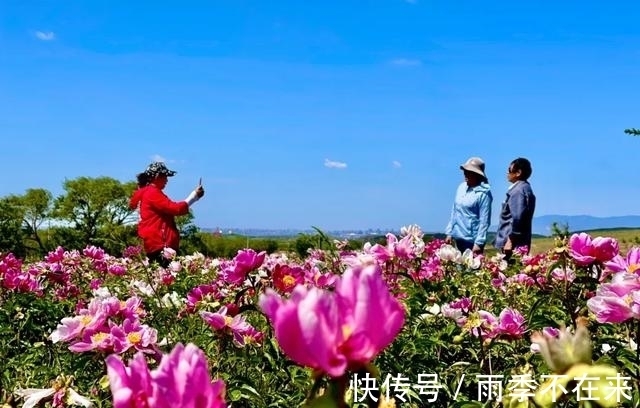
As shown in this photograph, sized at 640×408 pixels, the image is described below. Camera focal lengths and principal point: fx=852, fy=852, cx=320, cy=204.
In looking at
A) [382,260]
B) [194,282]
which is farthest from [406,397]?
[194,282]

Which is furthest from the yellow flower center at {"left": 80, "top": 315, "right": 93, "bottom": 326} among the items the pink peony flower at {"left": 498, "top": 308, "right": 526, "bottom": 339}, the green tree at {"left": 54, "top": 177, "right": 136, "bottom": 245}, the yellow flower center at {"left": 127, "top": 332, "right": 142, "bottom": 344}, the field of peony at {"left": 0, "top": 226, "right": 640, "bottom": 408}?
the green tree at {"left": 54, "top": 177, "right": 136, "bottom": 245}

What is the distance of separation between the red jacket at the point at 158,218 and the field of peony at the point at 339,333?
2599 millimetres

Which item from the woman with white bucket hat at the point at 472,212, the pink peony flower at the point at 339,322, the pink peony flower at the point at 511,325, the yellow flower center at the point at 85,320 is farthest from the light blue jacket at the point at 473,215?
the pink peony flower at the point at 339,322

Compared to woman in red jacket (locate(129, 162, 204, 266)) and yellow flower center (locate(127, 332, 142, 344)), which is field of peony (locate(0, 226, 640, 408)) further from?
woman in red jacket (locate(129, 162, 204, 266))

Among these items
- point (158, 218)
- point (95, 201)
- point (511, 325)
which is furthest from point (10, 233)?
point (511, 325)

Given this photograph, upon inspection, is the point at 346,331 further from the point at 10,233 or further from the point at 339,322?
the point at 10,233

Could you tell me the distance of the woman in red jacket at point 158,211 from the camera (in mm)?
8953

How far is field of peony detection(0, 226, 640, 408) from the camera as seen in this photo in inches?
31.7

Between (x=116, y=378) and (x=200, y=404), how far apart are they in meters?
0.10

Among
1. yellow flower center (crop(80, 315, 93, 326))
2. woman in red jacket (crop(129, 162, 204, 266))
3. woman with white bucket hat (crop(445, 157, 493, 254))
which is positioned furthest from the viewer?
woman in red jacket (crop(129, 162, 204, 266))

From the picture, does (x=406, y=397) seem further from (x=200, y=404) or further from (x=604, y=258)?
(x=200, y=404)

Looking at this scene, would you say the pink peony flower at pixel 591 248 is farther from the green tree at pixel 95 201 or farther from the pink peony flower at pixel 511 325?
the green tree at pixel 95 201

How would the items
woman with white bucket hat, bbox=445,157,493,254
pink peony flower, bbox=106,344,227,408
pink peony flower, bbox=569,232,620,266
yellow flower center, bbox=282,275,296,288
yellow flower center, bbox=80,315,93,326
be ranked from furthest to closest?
woman with white bucket hat, bbox=445,157,493,254 < yellow flower center, bbox=282,275,296,288 < pink peony flower, bbox=569,232,620,266 < yellow flower center, bbox=80,315,93,326 < pink peony flower, bbox=106,344,227,408

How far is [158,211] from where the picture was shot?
29.8ft
